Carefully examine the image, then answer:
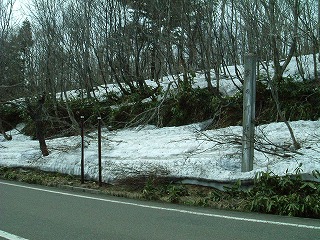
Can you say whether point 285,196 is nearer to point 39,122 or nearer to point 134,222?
point 134,222

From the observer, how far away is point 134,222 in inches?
274

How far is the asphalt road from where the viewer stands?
6047 mm

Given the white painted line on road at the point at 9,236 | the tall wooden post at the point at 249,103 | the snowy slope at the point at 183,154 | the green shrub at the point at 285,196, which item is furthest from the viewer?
the snowy slope at the point at 183,154

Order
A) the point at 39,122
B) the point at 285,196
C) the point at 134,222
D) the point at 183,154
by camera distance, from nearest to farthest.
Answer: the point at 134,222
the point at 285,196
the point at 183,154
the point at 39,122

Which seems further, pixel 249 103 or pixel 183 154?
pixel 183 154

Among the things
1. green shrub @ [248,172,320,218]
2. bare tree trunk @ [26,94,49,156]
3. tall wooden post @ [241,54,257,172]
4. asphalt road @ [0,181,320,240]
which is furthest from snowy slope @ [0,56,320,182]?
asphalt road @ [0,181,320,240]

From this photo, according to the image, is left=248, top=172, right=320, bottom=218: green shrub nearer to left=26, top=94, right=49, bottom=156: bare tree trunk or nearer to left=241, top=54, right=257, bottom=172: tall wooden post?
left=241, top=54, right=257, bottom=172: tall wooden post

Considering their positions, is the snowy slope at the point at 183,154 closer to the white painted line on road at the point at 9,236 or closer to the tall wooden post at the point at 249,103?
the tall wooden post at the point at 249,103

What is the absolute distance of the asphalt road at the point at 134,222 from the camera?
6047 mm

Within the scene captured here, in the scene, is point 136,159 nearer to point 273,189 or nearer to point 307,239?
point 273,189

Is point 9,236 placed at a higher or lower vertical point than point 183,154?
lower

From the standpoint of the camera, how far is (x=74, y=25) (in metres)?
22.3

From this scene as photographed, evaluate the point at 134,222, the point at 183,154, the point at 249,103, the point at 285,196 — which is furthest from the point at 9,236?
the point at 183,154

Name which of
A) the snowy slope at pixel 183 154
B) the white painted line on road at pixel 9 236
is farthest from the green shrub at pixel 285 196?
the white painted line on road at pixel 9 236
